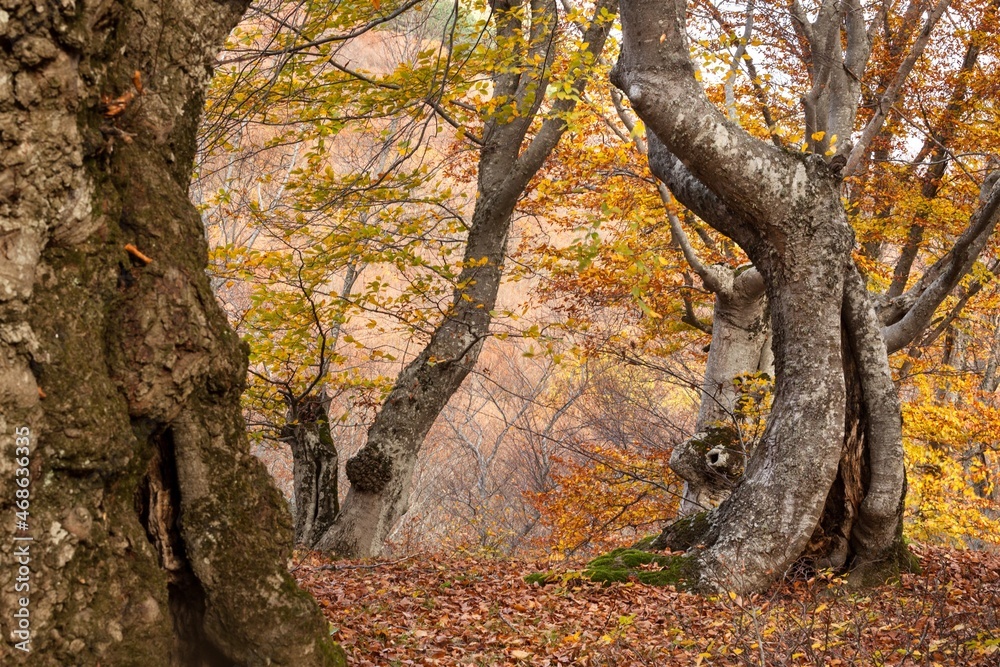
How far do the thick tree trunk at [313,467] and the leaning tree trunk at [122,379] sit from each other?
660 cm

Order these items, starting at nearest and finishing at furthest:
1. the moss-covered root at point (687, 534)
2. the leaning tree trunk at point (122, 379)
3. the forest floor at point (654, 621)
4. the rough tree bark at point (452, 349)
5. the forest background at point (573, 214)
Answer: the leaning tree trunk at point (122, 379) → the forest floor at point (654, 621) → the moss-covered root at point (687, 534) → the forest background at point (573, 214) → the rough tree bark at point (452, 349)

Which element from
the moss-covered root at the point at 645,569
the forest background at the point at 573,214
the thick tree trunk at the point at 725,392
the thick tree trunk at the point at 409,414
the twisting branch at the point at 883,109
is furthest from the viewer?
the thick tree trunk at the point at 725,392

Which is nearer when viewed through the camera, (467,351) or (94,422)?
(94,422)

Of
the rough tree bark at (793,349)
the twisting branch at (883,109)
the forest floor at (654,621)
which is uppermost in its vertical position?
the twisting branch at (883,109)

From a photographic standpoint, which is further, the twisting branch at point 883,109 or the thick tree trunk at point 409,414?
the thick tree trunk at point 409,414

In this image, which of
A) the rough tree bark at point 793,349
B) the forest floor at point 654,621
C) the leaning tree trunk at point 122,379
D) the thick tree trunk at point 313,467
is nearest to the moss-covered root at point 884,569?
the rough tree bark at point 793,349

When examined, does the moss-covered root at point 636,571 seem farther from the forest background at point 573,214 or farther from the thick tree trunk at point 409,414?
the thick tree trunk at point 409,414

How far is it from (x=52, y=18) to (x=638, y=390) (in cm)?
2102

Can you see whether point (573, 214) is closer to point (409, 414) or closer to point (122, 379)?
point (409, 414)

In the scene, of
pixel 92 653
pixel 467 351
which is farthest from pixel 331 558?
pixel 92 653

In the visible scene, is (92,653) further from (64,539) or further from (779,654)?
(779,654)

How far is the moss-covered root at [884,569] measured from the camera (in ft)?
19.5

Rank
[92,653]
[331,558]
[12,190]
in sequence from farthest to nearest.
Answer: [331,558] → [92,653] → [12,190]

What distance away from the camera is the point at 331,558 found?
27.1ft
